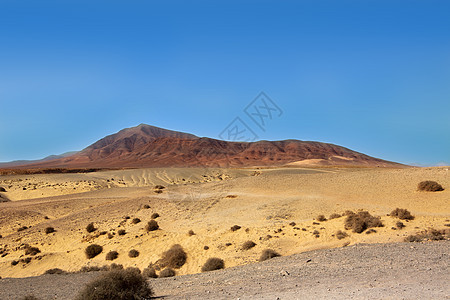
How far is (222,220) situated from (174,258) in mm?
7416

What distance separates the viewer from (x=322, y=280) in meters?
9.62

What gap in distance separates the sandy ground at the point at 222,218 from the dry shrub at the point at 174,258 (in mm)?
467

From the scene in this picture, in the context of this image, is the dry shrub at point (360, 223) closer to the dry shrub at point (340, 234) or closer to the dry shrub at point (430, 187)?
the dry shrub at point (340, 234)

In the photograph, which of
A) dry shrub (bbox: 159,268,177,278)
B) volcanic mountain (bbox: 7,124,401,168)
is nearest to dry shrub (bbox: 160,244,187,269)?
dry shrub (bbox: 159,268,177,278)

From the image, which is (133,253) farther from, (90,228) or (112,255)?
(90,228)

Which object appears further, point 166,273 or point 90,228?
point 90,228

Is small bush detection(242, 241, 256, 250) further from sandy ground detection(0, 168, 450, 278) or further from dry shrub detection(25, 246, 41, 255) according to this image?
dry shrub detection(25, 246, 41, 255)

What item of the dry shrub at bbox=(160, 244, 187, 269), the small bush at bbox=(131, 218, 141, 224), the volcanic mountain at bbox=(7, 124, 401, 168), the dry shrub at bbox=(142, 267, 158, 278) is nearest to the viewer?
the dry shrub at bbox=(142, 267, 158, 278)

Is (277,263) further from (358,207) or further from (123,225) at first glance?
(123,225)

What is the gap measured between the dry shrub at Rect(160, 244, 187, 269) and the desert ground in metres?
0.29

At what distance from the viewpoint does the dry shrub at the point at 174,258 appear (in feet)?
55.0

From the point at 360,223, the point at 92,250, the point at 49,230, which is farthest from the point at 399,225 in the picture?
the point at 49,230

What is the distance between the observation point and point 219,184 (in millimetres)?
42094

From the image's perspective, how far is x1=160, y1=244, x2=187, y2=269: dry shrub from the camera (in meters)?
16.8
